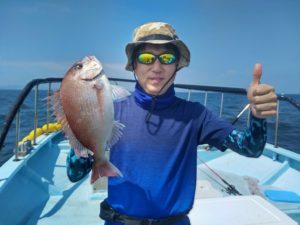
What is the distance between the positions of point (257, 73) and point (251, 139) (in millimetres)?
410

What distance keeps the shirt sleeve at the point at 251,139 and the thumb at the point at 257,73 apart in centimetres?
21

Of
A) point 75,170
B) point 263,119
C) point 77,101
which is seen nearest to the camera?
point 77,101

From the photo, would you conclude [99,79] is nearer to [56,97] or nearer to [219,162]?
[56,97]

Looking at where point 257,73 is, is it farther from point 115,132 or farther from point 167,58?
point 115,132

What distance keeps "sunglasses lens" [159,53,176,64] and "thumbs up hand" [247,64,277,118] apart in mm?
554

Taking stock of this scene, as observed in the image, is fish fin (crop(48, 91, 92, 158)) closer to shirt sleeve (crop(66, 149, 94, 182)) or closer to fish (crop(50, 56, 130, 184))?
fish (crop(50, 56, 130, 184))

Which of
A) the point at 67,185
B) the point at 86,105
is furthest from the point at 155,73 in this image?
the point at 67,185

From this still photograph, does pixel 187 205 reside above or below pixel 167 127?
below

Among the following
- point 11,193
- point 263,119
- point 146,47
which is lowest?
point 11,193

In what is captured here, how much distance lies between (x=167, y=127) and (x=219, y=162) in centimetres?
409

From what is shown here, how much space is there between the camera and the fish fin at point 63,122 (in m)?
1.50

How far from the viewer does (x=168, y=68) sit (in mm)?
1949

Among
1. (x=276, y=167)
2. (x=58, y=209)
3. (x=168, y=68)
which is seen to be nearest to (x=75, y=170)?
(x=168, y=68)

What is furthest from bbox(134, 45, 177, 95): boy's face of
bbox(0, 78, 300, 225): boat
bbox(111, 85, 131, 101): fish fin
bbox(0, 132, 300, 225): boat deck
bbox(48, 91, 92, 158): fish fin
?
bbox(0, 132, 300, 225): boat deck
